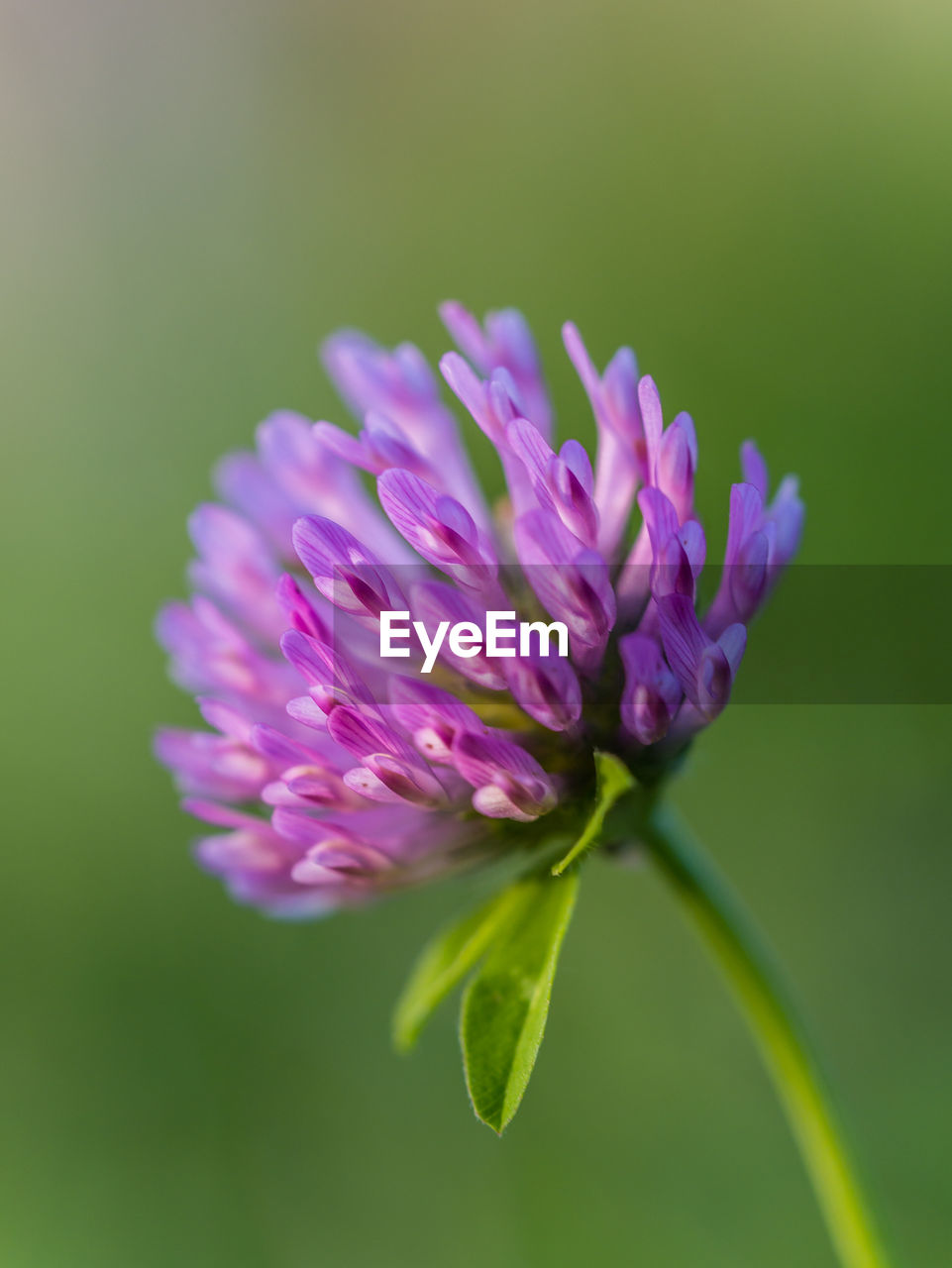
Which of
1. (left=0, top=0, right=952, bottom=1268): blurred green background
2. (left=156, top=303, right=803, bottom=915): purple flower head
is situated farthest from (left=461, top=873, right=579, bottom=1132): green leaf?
(left=0, top=0, right=952, bottom=1268): blurred green background

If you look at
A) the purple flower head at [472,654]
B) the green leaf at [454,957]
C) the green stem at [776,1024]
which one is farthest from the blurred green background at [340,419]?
the purple flower head at [472,654]

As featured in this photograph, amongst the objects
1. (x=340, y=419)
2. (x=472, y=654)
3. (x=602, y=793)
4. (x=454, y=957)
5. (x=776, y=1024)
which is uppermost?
(x=340, y=419)

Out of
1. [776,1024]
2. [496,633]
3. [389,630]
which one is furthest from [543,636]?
[776,1024]

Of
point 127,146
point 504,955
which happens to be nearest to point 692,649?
point 504,955

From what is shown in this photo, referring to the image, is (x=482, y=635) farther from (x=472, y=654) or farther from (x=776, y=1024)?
(x=776, y=1024)

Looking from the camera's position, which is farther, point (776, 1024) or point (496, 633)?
point (776, 1024)

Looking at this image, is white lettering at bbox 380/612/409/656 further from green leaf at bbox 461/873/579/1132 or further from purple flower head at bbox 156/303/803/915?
green leaf at bbox 461/873/579/1132

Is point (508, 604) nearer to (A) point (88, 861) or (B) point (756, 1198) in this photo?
(B) point (756, 1198)
